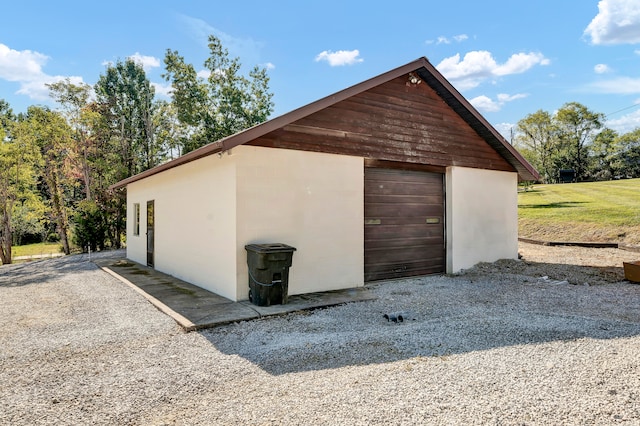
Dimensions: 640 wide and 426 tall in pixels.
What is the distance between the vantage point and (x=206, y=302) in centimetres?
619

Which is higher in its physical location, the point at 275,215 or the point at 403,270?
the point at 275,215

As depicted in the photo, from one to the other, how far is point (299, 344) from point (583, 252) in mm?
11981

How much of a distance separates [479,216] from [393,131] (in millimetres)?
3573

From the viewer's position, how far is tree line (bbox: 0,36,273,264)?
1697 cm

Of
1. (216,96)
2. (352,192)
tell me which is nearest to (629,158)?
(216,96)

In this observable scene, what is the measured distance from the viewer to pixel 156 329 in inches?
192

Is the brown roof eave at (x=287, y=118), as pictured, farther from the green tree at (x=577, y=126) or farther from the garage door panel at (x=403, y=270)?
the green tree at (x=577, y=126)

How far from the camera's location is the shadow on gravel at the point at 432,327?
396 cm

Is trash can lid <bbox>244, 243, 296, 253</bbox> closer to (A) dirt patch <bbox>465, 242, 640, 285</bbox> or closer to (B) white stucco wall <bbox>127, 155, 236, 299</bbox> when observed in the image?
(B) white stucco wall <bbox>127, 155, 236, 299</bbox>

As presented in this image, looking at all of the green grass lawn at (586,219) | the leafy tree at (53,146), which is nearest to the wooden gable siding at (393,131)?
the green grass lawn at (586,219)

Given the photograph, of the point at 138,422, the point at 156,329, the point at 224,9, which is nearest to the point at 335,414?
the point at 138,422

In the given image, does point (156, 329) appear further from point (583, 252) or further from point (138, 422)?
point (583, 252)

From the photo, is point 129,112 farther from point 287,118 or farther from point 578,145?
point 578,145

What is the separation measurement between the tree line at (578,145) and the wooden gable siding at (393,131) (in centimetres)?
3612
